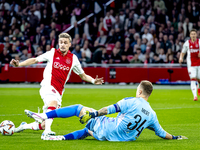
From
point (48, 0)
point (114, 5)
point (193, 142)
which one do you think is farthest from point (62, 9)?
point (193, 142)

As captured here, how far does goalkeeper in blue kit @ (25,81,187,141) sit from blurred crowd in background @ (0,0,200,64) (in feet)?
53.0

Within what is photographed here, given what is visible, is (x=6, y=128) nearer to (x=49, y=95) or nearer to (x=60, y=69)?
(x=49, y=95)

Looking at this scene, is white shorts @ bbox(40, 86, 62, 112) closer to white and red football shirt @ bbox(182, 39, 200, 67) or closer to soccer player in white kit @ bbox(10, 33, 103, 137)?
soccer player in white kit @ bbox(10, 33, 103, 137)

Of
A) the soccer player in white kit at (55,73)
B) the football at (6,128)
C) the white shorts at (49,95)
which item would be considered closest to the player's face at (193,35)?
the soccer player in white kit at (55,73)

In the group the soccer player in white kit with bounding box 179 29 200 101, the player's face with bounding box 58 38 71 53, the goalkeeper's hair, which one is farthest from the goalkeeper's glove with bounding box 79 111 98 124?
the soccer player in white kit with bounding box 179 29 200 101

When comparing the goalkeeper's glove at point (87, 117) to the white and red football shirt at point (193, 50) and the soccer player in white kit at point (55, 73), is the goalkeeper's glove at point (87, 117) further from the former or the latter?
the white and red football shirt at point (193, 50)

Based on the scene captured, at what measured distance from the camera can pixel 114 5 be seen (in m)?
26.6

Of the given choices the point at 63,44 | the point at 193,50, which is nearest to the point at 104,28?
the point at 193,50

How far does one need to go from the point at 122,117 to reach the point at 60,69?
1.93 meters

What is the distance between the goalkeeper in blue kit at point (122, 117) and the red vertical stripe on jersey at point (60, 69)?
1274 millimetres

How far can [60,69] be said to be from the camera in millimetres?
7102

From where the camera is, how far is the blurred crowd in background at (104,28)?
886 inches

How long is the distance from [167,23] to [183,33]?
1255 mm

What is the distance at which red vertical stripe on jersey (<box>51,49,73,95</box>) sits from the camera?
7.00 m
